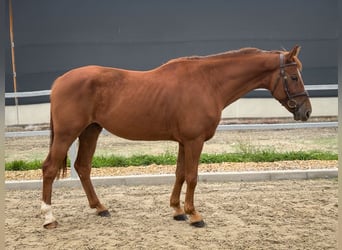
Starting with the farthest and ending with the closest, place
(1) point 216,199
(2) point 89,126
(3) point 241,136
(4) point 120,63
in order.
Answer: (4) point 120,63
(3) point 241,136
(1) point 216,199
(2) point 89,126

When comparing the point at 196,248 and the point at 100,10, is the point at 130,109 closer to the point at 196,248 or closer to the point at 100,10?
the point at 196,248

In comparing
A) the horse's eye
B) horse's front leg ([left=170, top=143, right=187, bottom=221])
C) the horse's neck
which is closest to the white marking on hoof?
horse's front leg ([left=170, top=143, right=187, bottom=221])

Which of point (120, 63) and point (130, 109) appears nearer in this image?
point (130, 109)

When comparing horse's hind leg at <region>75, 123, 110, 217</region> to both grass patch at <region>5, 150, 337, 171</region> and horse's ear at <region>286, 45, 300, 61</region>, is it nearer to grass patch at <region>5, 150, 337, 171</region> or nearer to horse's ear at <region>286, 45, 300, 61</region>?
grass patch at <region>5, 150, 337, 171</region>

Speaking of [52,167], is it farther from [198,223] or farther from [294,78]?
[294,78]

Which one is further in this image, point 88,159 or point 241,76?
point 88,159

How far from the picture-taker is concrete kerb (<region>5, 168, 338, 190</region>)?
17.5 feet

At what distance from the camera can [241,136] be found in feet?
30.7

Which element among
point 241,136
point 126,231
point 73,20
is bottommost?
point 241,136

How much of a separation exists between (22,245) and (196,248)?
149cm

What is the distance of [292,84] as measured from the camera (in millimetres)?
3760

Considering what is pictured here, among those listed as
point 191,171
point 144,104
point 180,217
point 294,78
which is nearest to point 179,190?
point 180,217

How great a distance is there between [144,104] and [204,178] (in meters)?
2.09

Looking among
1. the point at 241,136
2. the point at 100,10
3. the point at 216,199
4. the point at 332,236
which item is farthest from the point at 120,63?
the point at 332,236
